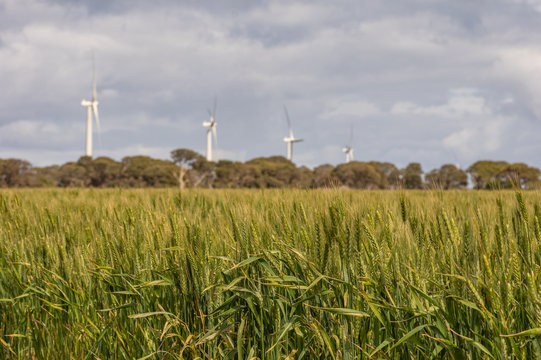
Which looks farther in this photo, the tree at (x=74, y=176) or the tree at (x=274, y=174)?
the tree at (x=74, y=176)

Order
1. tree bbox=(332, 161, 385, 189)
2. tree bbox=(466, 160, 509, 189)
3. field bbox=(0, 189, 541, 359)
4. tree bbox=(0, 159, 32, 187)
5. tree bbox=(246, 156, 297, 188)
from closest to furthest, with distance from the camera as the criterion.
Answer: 1. field bbox=(0, 189, 541, 359)
2. tree bbox=(0, 159, 32, 187)
3. tree bbox=(246, 156, 297, 188)
4. tree bbox=(466, 160, 509, 189)
5. tree bbox=(332, 161, 385, 189)

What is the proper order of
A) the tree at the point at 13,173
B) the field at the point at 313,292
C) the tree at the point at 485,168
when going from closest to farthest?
the field at the point at 313,292, the tree at the point at 13,173, the tree at the point at 485,168

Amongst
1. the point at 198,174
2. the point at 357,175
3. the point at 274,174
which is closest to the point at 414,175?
the point at 357,175

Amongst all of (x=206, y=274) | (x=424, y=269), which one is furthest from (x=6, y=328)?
(x=424, y=269)

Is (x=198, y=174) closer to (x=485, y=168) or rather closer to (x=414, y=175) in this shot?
(x=414, y=175)

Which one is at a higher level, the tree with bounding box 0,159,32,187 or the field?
the tree with bounding box 0,159,32,187

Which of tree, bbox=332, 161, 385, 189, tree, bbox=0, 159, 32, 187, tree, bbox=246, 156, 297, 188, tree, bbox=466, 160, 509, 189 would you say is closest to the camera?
tree, bbox=0, 159, 32, 187

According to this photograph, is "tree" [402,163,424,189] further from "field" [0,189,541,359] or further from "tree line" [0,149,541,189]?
"field" [0,189,541,359]

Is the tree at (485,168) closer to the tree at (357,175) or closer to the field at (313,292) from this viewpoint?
the tree at (357,175)

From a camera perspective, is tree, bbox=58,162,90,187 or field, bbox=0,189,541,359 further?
tree, bbox=58,162,90,187

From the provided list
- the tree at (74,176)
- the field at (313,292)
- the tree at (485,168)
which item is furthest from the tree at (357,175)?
the field at (313,292)

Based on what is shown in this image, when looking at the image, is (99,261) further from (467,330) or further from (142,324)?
(467,330)

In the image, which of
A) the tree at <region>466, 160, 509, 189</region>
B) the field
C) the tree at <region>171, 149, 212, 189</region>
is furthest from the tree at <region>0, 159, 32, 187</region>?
the tree at <region>466, 160, 509, 189</region>

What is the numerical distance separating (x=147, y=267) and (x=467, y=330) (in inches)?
72.2
